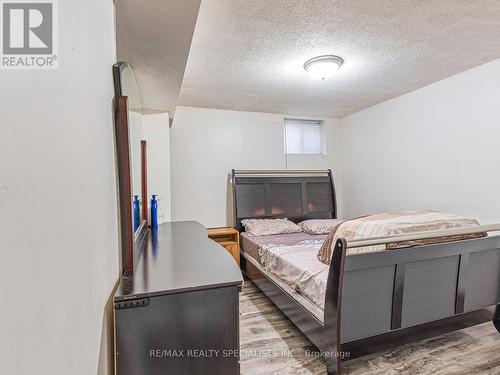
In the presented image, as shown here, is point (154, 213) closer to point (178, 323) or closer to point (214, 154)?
point (178, 323)

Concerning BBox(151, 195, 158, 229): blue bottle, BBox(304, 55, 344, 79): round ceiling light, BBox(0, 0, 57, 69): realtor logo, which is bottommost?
BBox(151, 195, 158, 229): blue bottle

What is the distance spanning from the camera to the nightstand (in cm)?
357

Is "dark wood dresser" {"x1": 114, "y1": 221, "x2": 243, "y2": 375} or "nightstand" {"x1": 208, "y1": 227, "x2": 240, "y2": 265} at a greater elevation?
"dark wood dresser" {"x1": 114, "y1": 221, "x2": 243, "y2": 375}

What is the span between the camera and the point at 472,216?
278 cm

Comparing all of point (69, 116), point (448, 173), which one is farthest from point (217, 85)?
point (448, 173)

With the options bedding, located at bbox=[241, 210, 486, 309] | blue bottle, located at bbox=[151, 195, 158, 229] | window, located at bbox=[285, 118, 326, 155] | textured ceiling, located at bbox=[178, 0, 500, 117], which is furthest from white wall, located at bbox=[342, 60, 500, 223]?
blue bottle, located at bbox=[151, 195, 158, 229]

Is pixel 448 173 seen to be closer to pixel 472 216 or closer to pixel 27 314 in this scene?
pixel 472 216

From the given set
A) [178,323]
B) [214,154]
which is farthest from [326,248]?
[214,154]

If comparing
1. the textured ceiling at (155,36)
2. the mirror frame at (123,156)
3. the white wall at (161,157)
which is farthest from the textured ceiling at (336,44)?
the mirror frame at (123,156)

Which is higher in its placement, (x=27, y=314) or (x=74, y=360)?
(x=27, y=314)

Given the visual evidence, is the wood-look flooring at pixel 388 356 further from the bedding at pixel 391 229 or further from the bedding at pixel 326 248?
the bedding at pixel 391 229

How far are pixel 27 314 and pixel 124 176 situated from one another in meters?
0.69

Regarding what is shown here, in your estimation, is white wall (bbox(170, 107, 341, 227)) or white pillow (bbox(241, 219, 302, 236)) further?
white wall (bbox(170, 107, 341, 227))

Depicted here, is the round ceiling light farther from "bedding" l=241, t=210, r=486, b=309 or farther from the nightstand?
the nightstand
